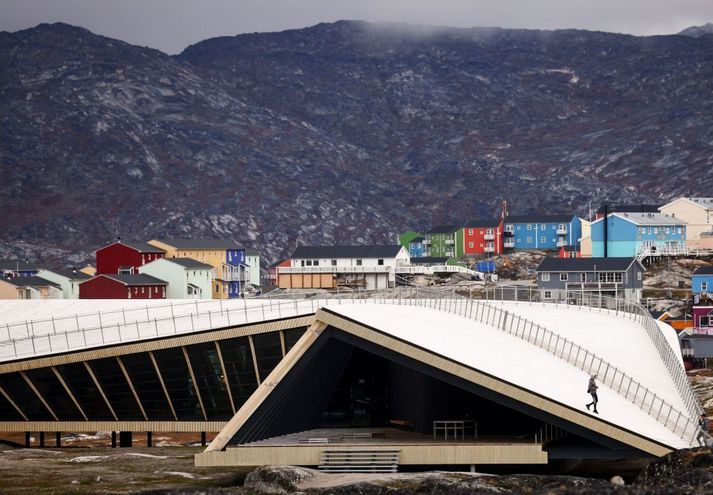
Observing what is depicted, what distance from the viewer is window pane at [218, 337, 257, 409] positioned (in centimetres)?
7656

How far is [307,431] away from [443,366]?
1130 cm

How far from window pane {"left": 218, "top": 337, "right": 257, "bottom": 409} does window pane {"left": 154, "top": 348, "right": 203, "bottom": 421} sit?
2268 mm

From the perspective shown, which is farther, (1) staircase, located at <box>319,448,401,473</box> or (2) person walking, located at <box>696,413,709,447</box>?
(1) staircase, located at <box>319,448,401,473</box>

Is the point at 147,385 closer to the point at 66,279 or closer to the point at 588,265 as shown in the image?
the point at 588,265

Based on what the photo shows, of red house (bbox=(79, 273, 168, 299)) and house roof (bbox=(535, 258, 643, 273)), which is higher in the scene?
house roof (bbox=(535, 258, 643, 273))

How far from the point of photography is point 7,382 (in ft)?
264

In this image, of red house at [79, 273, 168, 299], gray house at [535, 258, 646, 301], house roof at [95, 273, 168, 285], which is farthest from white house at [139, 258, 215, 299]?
gray house at [535, 258, 646, 301]

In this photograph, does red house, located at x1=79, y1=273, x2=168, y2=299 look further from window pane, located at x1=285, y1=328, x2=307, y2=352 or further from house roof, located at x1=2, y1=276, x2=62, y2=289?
window pane, located at x1=285, y1=328, x2=307, y2=352

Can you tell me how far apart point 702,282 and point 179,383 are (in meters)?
101

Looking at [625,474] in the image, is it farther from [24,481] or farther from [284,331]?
[24,481]

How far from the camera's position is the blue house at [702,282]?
16691 cm

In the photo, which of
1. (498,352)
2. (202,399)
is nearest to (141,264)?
(202,399)

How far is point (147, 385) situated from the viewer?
260 ft

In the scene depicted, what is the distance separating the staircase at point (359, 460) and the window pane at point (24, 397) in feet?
78.3
